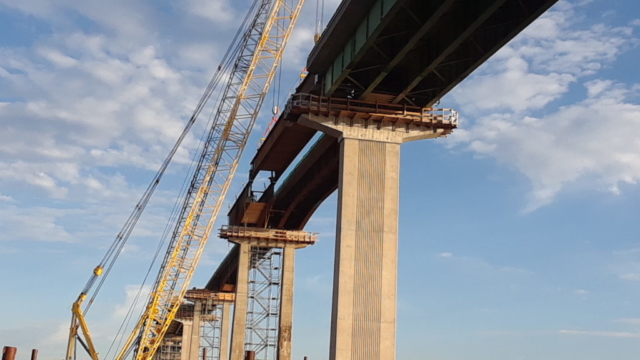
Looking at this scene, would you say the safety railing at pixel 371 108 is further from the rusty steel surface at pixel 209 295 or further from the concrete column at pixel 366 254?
the rusty steel surface at pixel 209 295

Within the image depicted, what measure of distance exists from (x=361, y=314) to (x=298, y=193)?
27997mm

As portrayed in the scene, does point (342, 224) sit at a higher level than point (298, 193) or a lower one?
lower

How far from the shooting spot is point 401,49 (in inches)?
1570

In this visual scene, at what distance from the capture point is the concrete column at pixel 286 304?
249ft

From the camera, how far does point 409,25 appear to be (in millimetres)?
39438

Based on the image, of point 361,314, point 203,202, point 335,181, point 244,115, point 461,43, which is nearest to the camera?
point 461,43

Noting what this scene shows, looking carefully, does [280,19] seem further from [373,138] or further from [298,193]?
[373,138]

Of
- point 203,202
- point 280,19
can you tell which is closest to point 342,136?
point 280,19

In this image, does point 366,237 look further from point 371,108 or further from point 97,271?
point 97,271

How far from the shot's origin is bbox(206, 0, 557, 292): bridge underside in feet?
120

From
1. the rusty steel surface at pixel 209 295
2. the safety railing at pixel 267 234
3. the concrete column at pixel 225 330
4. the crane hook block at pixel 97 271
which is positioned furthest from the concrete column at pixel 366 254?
the rusty steel surface at pixel 209 295

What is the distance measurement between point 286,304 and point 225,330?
130 ft

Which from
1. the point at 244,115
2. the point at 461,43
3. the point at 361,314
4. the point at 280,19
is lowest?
the point at 361,314

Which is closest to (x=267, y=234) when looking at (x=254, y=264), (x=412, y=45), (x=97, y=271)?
(x=254, y=264)
